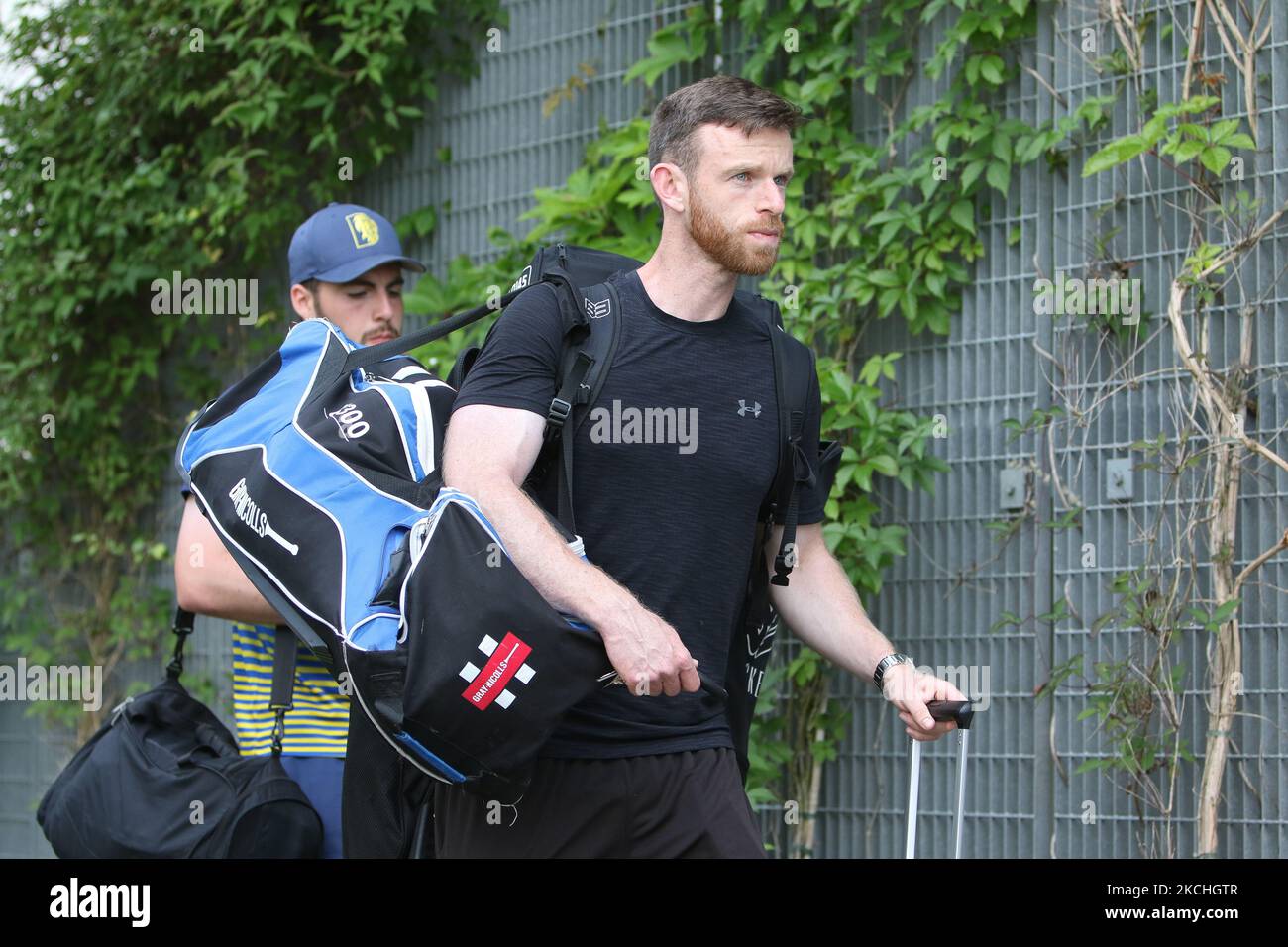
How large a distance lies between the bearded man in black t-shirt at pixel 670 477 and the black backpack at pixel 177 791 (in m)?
0.39

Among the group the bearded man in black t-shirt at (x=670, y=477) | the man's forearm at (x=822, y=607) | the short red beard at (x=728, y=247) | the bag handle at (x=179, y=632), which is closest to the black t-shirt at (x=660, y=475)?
the bearded man in black t-shirt at (x=670, y=477)

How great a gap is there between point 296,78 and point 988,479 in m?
3.50

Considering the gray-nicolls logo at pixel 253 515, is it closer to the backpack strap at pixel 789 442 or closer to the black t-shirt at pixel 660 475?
the black t-shirt at pixel 660 475

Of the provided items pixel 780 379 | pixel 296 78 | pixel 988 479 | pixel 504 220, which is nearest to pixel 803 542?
pixel 780 379

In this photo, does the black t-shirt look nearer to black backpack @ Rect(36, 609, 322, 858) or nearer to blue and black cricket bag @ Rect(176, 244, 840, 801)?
blue and black cricket bag @ Rect(176, 244, 840, 801)

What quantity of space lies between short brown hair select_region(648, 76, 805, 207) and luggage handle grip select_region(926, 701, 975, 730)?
3.74 feet

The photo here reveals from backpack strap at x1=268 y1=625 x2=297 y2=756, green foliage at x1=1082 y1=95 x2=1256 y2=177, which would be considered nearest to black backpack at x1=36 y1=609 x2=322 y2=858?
backpack strap at x1=268 y1=625 x2=297 y2=756

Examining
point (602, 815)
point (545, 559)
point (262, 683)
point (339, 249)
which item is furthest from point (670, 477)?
point (339, 249)

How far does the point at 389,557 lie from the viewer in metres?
2.86

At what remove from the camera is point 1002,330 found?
5.00 metres

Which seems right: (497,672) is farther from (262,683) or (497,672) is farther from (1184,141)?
(1184,141)

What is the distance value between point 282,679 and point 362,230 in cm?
124

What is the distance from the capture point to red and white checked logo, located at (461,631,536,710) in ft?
8.57

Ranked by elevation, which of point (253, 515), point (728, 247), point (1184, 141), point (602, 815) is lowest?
point (602, 815)
